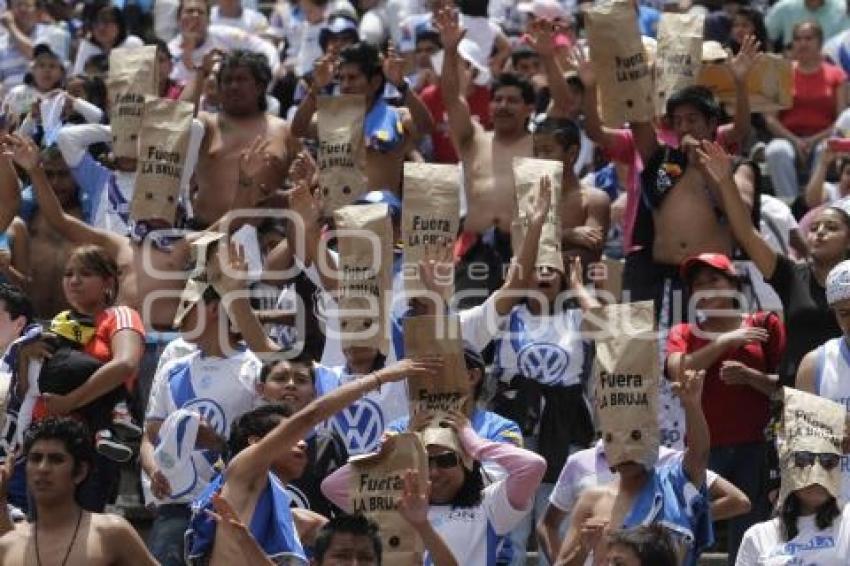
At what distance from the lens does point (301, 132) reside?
14.5 metres

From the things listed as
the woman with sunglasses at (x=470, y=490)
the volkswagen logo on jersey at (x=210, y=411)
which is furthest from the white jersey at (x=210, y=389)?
the woman with sunglasses at (x=470, y=490)

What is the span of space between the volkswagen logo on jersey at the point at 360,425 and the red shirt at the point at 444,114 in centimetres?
376

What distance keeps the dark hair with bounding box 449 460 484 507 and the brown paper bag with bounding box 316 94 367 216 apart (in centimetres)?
281

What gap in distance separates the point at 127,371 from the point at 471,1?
6.42 m

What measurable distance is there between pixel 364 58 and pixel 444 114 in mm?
1526

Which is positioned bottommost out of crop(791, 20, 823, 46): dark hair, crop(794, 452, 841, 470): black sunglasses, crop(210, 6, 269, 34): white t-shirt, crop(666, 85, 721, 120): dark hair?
crop(794, 452, 841, 470): black sunglasses

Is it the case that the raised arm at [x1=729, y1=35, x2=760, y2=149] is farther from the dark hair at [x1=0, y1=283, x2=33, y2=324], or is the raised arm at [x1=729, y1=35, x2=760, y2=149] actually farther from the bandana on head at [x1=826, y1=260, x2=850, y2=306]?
the dark hair at [x1=0, y1=283, x2=33, y2=324]

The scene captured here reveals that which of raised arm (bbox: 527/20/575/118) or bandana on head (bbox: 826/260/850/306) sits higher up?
raised arm (bbox: 527/20/575/118)

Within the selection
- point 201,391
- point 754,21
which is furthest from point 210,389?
point 754,21

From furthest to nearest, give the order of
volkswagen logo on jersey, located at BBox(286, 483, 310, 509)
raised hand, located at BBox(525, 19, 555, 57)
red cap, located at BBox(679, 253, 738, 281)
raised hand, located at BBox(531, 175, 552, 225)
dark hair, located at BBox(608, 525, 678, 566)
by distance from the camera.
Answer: raised hand, located at BBox(525, 19, 555, 57) → raised hand, located at BBox(531, 175, 552, 225) → red cap, located at BBox(679, 253, 738, 281) → volkswagen logo on jersey, located at BBox(286, 483, 310, 509) → dark hair, located at BBox(608, 525, 678, 566)

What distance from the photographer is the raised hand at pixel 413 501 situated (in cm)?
955

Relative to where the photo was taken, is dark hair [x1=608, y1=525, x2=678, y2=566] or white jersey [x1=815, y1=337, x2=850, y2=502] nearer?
dark hair [x1=608, y1=525, x2=678, y2=566]

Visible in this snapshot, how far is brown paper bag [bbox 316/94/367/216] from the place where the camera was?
12.9 meters

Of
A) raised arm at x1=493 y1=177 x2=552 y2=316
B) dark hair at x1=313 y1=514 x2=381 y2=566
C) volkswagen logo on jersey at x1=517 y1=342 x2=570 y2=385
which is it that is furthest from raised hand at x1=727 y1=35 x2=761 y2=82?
dark hair at x1=313 y1=514 x2=381 y2=566
